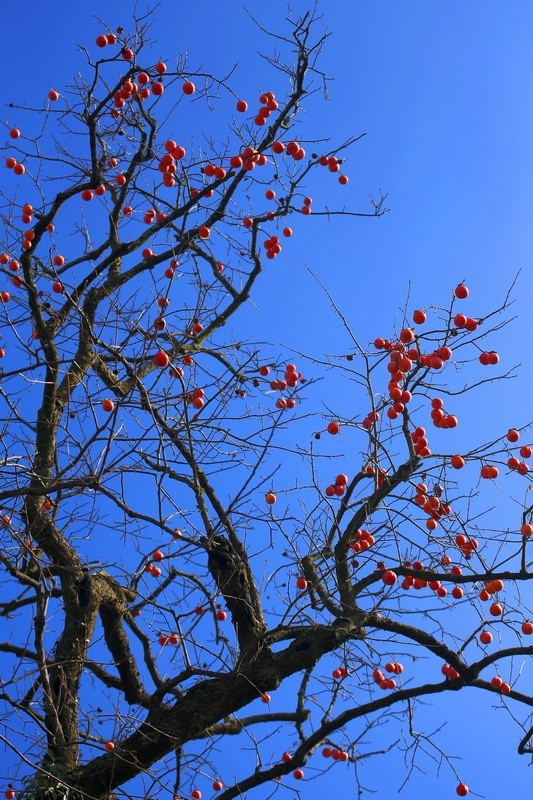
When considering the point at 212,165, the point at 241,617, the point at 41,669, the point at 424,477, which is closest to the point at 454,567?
the point at 424,477

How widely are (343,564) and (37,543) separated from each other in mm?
1476

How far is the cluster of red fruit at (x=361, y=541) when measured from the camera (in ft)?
12.6

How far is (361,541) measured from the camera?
3.88m

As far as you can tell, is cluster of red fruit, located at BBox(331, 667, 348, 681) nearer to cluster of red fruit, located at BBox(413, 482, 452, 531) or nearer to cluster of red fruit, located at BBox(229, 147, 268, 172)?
cluster of red fruit, located at BBox(413, 482, 452, 531)

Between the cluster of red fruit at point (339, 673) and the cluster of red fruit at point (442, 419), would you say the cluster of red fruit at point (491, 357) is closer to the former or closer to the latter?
the cluster of red fruit at point (442, 419)

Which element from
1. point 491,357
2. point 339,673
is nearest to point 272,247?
point 491,357

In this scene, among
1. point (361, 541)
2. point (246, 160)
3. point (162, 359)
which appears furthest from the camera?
point (246, 160)

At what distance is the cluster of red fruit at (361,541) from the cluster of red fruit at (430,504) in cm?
27

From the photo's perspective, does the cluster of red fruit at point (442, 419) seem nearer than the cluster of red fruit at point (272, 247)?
A: Yes

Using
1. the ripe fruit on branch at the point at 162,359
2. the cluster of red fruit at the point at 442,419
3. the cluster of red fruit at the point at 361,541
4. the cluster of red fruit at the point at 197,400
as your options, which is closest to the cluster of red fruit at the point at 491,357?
the cluster of red fruit at the point at 442,419

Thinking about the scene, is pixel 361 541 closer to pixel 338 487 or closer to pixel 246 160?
pixel 338 487

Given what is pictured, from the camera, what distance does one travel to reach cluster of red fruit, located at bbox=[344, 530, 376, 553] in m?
3.85

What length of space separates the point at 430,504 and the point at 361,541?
0.36 metres

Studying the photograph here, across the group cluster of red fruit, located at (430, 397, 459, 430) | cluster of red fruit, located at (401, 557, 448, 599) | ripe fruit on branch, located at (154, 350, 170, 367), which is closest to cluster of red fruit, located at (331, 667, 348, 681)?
cluster of red fruit, located at (401, 557, 448, 599)
